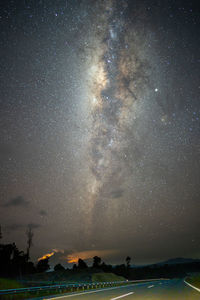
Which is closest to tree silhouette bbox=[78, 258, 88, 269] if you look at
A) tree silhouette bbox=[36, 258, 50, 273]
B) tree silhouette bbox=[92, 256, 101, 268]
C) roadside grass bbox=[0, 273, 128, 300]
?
tree silhouette bbox=[92, 256, 101, 268]

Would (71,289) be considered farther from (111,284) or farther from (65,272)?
(65,272)

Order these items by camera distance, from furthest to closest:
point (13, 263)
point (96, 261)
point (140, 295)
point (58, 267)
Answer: point (96, 261) < point (58, 267) < point (13, 263) < point (140, 295)

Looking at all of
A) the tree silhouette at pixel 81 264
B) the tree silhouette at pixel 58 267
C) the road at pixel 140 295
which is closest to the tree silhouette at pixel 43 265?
the tree silhouette at pixel 58 267

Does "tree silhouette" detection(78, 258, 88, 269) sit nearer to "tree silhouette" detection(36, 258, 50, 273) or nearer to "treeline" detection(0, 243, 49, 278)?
"tree silhouette" detection(36, 258, 50, 273)

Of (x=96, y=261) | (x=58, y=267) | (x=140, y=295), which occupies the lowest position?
(x=140, y=295)

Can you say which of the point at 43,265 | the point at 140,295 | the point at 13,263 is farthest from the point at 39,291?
the point at 43,265

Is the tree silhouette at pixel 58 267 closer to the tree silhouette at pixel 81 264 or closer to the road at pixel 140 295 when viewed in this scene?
the tree silhouette at pixel 81 264

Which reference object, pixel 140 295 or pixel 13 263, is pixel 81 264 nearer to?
pixel 13 263

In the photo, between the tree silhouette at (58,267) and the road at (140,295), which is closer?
the road at (140,295)

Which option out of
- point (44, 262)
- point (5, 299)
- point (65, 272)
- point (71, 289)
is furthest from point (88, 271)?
point (5, 299)

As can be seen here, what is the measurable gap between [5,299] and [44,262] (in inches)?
3568

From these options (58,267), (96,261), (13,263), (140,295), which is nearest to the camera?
(140,295)

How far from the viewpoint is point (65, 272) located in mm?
94438

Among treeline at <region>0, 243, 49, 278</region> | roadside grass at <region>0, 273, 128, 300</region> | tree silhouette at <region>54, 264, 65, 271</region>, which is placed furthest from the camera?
tree silhouette at <region>54, 264, 65, 271</region>
